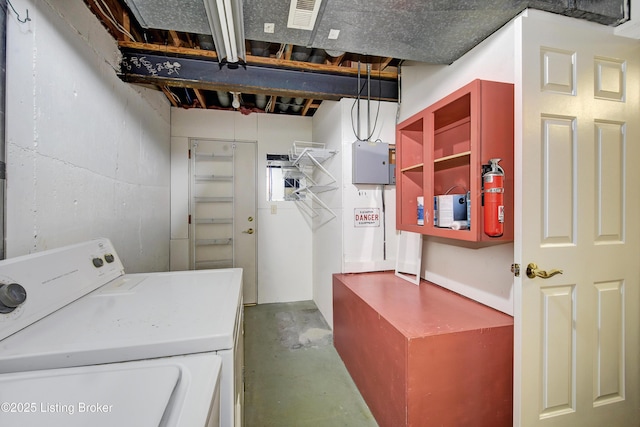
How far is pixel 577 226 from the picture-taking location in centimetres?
136

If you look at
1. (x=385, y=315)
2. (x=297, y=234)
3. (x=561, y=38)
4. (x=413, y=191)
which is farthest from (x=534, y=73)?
(x=297, y=234)

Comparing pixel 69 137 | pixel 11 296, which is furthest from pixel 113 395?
pixel 69 137

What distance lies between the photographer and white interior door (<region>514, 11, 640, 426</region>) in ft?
4.29

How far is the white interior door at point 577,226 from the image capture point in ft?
4.29

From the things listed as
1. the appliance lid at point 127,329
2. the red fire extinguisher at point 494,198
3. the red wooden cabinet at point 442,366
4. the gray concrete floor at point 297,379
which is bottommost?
the gray concrete floor at point 297,379

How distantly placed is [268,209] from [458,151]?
8.23ft

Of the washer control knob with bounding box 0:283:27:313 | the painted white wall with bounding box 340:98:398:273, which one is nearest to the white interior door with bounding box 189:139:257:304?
the painted white wall with bounding box 340:98:398:273

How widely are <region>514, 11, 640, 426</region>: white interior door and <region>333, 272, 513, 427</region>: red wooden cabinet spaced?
0.33 feet

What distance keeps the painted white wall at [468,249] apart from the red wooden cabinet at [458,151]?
0.22m

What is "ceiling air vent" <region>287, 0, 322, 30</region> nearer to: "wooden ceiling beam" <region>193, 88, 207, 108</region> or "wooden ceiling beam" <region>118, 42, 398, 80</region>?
"wooden ceiling beam" <region>118, 42, 398, 80</region>

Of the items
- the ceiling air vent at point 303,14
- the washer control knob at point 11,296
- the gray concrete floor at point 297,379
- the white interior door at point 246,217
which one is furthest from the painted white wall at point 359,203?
the washer control knob at point 11,296

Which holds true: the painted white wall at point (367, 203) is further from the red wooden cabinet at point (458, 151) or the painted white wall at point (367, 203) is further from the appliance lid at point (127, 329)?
the appliance lid at point (127, 329)

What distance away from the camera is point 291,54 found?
2.47 metres

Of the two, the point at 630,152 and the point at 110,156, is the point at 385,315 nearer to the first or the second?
the point at 630,152
